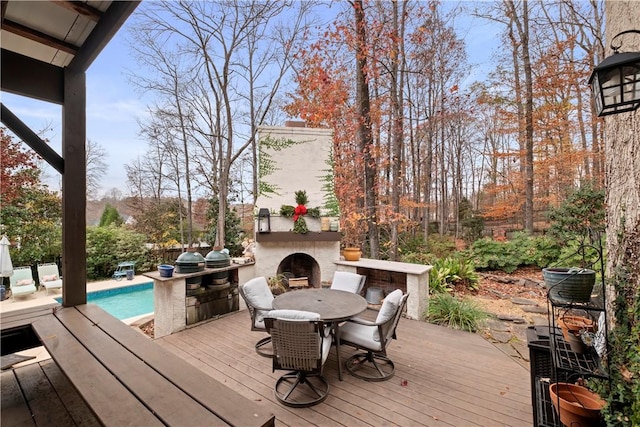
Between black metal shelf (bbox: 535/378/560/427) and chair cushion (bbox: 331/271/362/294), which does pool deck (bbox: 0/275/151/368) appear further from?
black metal shelf (bbox: 535/378/560/427)

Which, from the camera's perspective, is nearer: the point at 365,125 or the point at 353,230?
the point at 365,125

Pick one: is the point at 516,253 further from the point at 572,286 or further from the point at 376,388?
the point at 572,286

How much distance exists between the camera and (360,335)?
3.20 metres

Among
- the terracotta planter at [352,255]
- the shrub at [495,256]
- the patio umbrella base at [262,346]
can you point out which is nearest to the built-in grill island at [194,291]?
the patio umbrella base at [262,346]

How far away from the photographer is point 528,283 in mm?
6602

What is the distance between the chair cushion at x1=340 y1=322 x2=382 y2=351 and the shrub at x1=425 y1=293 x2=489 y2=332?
6.67 feet

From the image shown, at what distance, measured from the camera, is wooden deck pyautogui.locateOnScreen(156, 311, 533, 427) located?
2445 millimetres

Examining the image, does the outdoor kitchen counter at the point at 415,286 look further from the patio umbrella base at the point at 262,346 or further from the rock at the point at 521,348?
the patio umbrella base at the point at 262,346

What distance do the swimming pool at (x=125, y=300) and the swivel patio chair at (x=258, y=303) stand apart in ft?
19.2

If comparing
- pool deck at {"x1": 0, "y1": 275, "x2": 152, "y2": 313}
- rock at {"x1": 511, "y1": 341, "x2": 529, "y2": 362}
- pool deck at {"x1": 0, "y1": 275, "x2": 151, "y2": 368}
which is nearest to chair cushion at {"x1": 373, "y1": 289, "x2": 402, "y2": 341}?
rock at {"x1": 511, "y1": 341, "x2": 529, "y2": 362}

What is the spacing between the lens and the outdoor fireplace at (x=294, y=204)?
215 inches

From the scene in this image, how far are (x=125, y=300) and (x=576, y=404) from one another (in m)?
10.5

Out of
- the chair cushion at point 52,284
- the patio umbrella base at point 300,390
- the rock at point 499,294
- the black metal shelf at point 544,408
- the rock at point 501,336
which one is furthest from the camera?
the chair cushion at point 52,284

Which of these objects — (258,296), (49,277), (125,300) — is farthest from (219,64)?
(258,296)
